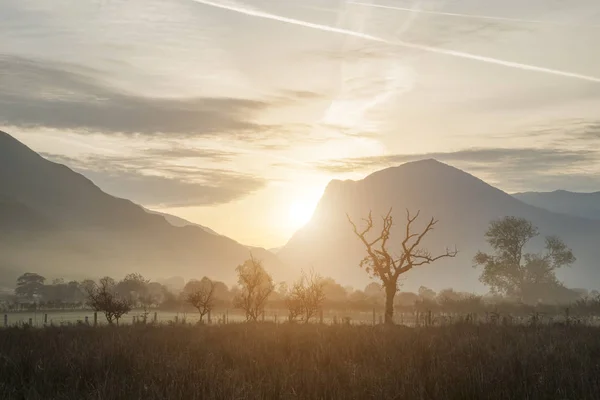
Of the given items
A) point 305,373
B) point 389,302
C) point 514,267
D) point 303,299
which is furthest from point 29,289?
point 305,373

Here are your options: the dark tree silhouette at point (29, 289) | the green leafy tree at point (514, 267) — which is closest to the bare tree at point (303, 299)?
the green leafy tree at point (514, 267)

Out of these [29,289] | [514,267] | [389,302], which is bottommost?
[29,289]

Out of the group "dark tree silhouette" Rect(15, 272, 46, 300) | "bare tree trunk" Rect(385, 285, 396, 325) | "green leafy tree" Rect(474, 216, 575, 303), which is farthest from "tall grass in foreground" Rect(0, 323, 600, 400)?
"dark tree silhouette" Rect(15, 272, 46, 300)

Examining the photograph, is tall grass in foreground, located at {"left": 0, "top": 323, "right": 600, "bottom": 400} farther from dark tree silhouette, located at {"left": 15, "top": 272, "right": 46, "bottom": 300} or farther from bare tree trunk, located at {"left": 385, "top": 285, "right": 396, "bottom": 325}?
dark tree silhouette, located at {"left": 15, "top": 272, "right": 46, "bottom": 300}

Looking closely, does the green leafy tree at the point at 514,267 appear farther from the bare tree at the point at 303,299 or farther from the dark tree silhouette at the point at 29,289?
the dark tree silhouette at the point at 29,289

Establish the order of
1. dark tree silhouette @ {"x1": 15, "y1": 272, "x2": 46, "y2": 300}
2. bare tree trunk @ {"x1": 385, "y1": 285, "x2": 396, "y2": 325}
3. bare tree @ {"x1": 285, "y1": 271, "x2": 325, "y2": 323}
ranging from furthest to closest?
dark tree silhouette @ {"x1": 15, "y1": 272, "x2": 46, "y2": 300} → bare tree @ {"x1": 285, "y1": 271, "x2": 325, "y2": 323} → bare tree trunk @ {"x1": 385, "y1": 285, "x2": 396, "y2": 325}

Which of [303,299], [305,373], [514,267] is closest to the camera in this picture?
[305,373]

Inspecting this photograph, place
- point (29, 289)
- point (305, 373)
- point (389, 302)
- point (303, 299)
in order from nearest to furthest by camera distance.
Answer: point (305, 373) → point (389, 302) → point (303, 299) → point (29, 289)

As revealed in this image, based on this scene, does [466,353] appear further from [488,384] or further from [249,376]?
[249,376]

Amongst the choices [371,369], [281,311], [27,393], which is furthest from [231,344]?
[281,311]

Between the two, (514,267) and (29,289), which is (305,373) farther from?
(29,289)

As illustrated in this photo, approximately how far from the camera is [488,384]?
8789 millimetres

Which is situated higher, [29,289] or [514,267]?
[514,267]

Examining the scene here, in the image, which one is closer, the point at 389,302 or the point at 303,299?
the point at 389,302
